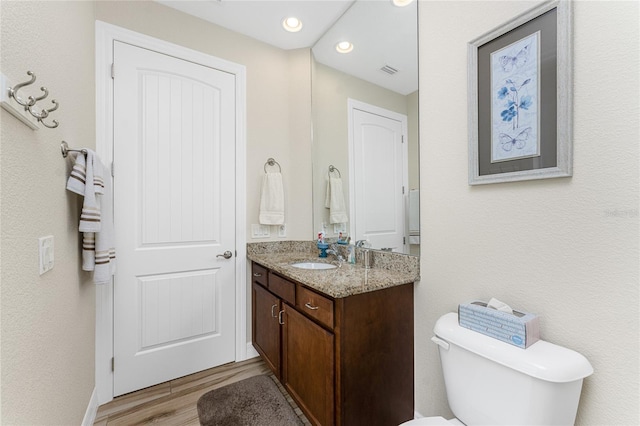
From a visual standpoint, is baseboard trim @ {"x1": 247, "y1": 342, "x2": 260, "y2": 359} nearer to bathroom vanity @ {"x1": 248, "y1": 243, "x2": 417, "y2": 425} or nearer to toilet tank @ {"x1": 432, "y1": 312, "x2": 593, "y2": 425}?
bathroom vanity @ {"x1": 248, "y1": 243, "x2": 417, "y2": 425}

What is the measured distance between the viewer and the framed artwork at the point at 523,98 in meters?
0.94

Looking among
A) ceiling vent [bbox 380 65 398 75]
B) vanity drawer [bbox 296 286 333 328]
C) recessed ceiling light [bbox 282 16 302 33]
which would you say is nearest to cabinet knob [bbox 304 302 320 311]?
vanity drawer [bbox 296 286 333 328]

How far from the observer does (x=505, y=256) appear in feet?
3.64

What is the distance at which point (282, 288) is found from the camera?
1.69m

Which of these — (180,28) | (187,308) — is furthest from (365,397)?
(180,28)

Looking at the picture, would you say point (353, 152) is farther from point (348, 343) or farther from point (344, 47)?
point (348, 343)

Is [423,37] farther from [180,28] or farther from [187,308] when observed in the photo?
[187,308]

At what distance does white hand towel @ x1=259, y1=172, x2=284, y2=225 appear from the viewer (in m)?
2.26

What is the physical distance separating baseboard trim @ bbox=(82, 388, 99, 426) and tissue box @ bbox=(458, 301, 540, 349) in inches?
78.4

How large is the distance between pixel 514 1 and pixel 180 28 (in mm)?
2106

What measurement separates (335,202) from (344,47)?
1198 mm

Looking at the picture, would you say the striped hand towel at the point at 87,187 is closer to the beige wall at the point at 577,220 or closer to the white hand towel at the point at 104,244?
the white hand towel at the point at 104,244

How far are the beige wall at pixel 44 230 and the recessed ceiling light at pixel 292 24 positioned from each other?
1.26m

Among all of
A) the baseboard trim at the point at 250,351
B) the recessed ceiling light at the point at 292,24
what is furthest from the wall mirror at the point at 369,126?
the baseboard trim at the point at 250,351
